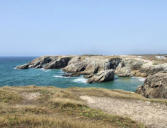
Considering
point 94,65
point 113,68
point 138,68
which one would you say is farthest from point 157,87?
point 113,68

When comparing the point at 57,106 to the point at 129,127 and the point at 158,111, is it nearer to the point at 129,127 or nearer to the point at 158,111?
the point at 129,127

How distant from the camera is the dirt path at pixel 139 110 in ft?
35.7

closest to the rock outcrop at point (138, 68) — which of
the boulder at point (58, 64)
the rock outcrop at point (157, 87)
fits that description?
the rock outcrop at point (157, 87)

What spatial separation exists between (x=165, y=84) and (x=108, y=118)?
17226 mm

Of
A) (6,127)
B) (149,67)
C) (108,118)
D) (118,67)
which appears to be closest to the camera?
(6,127)

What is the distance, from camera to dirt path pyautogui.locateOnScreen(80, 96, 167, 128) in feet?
35.7

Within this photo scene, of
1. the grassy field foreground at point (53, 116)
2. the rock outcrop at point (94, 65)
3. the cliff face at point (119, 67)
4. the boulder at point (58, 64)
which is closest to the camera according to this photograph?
the grassy field foreground at point (53, 116)

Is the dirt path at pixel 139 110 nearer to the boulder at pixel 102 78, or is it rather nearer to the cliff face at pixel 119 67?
the boulder at pixel 102 78

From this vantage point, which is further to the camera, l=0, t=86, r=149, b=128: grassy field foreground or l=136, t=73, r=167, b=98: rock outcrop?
l=136, t=73, r=167, b=98: rock outcrop

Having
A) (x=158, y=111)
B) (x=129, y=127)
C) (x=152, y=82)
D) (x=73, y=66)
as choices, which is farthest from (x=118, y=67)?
(x=129, y=127)

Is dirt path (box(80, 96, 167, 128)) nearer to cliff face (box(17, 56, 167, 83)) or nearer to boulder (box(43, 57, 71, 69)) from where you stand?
cliff face (box(17, 56, 167, 83))

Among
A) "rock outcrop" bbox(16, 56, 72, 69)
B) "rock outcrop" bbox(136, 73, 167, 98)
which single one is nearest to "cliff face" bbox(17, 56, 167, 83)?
"rock outcrop" bbox(16, 56, 72, 69)

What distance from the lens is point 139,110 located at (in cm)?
1321

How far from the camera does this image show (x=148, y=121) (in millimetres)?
10883
